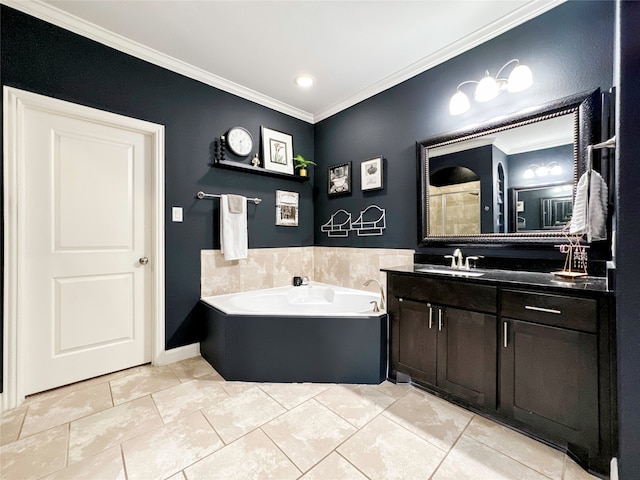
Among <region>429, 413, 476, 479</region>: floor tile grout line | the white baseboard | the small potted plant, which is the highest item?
A: the small potted plant

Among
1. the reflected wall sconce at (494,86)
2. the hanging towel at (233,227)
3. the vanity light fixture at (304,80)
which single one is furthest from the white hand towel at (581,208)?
the hanging towel at (233,227)

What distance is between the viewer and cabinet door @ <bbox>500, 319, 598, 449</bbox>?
1.25 m

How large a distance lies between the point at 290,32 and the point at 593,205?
2226 millimetres

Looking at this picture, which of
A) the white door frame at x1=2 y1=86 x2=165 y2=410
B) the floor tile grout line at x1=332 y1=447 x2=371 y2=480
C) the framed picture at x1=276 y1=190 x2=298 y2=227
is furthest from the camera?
the framed picture at x1=276 y1=190 x2=298 y2=227

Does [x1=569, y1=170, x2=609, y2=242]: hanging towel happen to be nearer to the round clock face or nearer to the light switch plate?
the round clock face

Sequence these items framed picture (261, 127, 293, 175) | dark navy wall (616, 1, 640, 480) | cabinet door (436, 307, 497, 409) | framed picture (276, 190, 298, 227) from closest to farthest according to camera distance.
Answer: dark navy wall (616, 1, 640, 480) < cabinet door (436, 307, 497, 409) < framed picture (261, 127, 293, 175) < framed picture (276, 190, 298, 227)

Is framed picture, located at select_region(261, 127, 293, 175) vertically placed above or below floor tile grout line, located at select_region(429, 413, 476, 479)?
above

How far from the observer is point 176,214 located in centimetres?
238

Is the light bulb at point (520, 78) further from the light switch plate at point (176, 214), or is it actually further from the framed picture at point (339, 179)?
the light switch plate at point (176, 214)

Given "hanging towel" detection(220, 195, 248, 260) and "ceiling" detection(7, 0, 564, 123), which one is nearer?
"ceiling" detection(7, 0, 564, 123)

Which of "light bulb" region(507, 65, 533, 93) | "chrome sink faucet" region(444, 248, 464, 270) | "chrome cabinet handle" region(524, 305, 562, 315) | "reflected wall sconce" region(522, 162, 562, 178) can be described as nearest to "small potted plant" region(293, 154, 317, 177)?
"chrome sink faucet" region(444, 248, 464, 270)

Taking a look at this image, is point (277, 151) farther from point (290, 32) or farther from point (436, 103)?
point (436, 103)

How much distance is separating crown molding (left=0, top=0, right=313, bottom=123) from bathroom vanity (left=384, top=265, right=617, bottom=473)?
7.63 feet

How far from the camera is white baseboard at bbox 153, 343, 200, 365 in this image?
229cm
